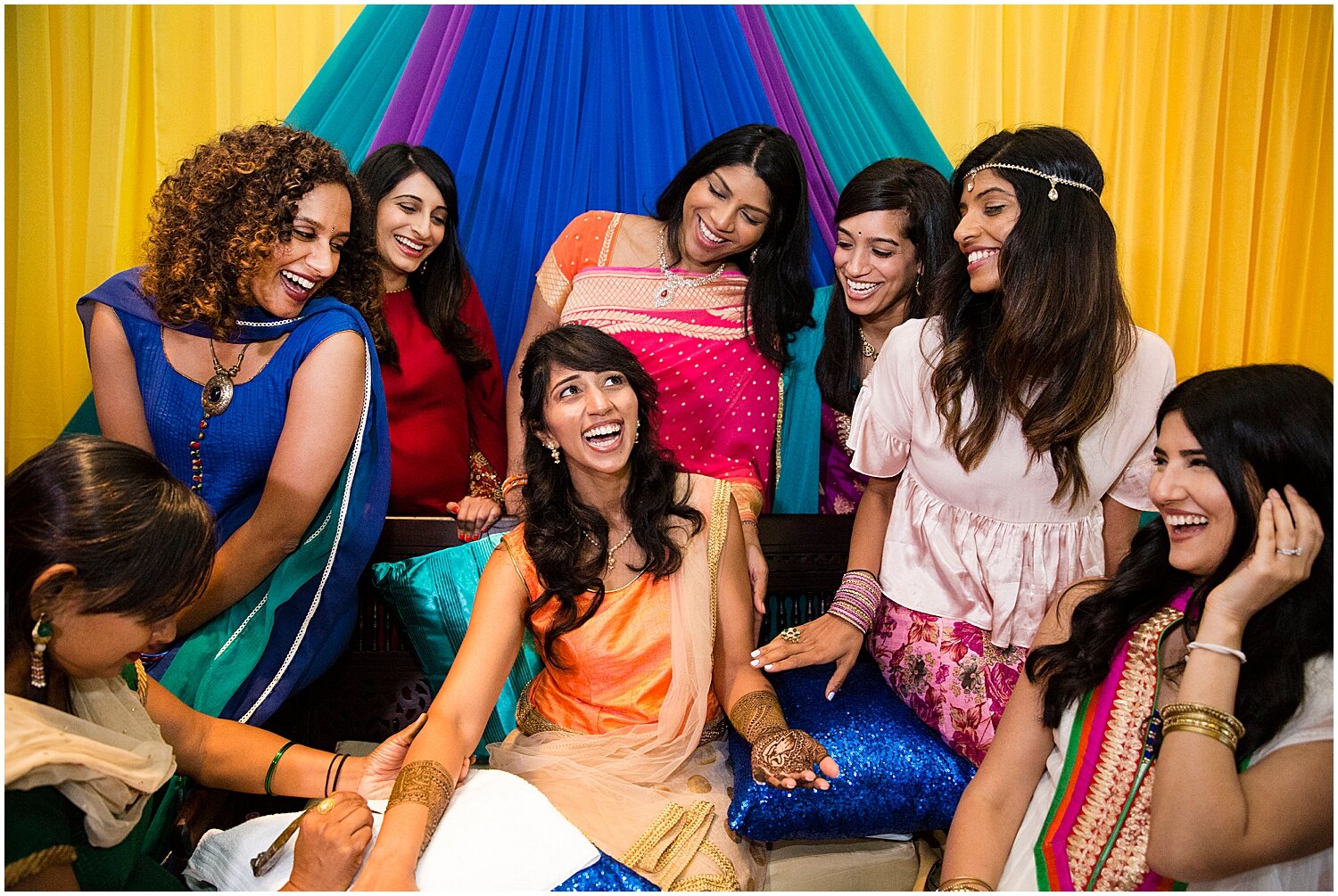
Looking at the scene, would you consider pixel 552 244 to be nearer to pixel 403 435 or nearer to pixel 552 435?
pixel 403 435

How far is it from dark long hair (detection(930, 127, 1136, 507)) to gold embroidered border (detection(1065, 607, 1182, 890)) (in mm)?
433

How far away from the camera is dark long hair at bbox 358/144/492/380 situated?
254cm

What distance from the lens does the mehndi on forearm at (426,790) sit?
5.13ft

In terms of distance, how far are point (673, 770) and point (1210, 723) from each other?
34.4 inches

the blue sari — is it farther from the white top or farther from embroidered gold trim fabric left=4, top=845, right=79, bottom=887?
the white top

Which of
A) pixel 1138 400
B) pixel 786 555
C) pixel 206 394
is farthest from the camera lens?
pixel 786 555

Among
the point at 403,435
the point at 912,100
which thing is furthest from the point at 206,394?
the point at 912,100

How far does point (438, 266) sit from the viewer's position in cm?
267

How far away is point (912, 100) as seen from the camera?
2.88 metres

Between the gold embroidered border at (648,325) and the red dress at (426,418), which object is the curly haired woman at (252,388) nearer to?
the red dress at (426,418)

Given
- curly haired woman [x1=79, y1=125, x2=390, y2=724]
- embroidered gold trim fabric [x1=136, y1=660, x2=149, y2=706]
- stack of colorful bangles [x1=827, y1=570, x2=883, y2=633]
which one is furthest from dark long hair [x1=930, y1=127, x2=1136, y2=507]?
embroidered gold trim fabric [x1=136, y1=660, x2=149, y2=706]

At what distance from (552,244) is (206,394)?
103 cm

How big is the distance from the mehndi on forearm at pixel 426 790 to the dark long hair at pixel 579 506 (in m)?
0.37

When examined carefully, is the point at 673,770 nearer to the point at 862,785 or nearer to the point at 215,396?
the point at 862,785
